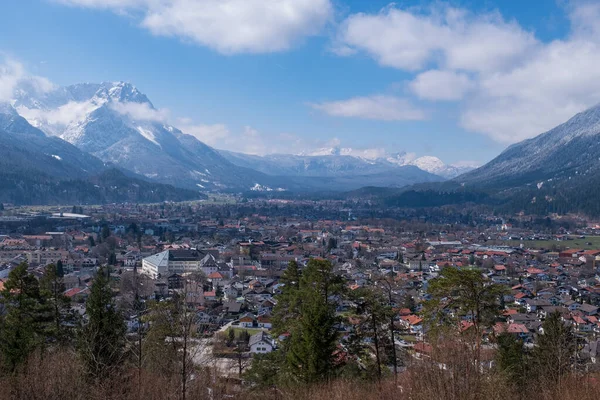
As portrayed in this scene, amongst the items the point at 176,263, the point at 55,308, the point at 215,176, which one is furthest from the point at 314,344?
the point at 215,176

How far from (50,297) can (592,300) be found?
27888 mm

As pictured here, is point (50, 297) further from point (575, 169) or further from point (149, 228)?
point (575, 169)

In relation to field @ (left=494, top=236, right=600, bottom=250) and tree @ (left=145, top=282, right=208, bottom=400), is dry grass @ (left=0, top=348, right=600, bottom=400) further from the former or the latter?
field @ (left=494, top=236, right=600, bottom=250)

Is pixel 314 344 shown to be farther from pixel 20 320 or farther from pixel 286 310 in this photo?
pixel 20 320

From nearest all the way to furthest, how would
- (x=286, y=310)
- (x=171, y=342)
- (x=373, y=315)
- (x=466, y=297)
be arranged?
1. (x=466, y=297)
2. (x=171, y=342)
3. (x=373, y=315)
4. (x=286, y=310)

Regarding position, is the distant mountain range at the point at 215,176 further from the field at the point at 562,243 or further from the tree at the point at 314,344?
the tree at the point at 314,344

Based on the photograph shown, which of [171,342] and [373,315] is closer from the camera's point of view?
[171,342]

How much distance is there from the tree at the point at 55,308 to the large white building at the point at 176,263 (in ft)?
77.0

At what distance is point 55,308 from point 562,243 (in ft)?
179

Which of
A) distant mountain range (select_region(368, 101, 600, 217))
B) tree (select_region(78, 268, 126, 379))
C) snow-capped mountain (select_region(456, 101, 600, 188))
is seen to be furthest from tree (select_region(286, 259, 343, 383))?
snow-capped mountain (select_region(456, 101, 600, 188))

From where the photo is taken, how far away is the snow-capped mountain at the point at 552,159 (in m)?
120

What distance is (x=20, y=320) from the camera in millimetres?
9977

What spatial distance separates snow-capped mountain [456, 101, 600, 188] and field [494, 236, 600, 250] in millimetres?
57608

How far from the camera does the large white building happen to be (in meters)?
36.1
